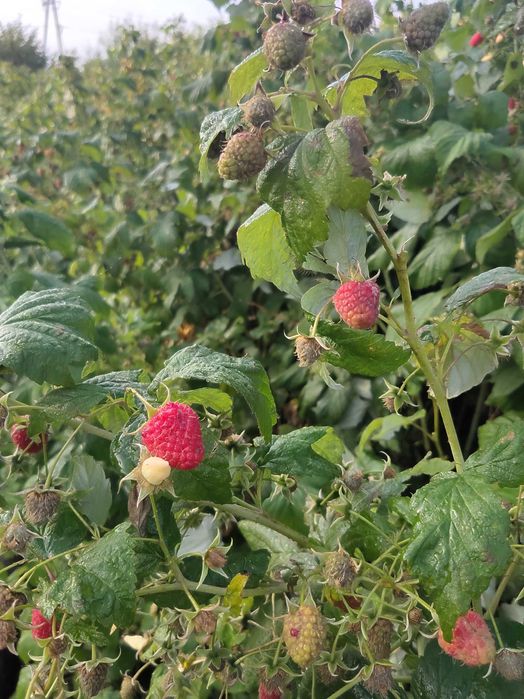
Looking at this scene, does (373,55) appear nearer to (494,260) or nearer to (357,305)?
(357,305)

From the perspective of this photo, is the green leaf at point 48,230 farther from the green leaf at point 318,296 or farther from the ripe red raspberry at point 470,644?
the ripe red raspberry at point 470,644

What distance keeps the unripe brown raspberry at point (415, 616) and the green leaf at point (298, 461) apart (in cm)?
17

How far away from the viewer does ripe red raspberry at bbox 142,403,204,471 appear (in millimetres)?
505

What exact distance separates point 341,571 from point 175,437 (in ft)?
0.65

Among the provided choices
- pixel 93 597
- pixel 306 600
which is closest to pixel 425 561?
pixel 306 600

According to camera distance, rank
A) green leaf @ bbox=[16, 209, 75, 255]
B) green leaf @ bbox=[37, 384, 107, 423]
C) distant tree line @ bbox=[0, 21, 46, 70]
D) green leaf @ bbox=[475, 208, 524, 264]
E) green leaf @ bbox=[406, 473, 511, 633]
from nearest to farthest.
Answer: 1. green leaf @ bbox=[406, 473, 511, 633]
2. green leaf @ bbox=[37, 384, 107, 423]
3. green leaf @ bbox=[475, 208, 524, 264]
4. green leaf @ bbox=[16, 209, 75, 255]
5. distant tree line @ bbox=[0, 21, 46, 70]

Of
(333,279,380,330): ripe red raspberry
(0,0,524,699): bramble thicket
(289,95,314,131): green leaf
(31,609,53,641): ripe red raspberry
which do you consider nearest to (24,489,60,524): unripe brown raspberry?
(0,0,524,699): bramble thicket

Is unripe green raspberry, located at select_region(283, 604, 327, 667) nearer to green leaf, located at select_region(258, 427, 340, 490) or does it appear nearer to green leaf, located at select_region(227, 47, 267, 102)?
green leaf, located at select_region(258, 427, 340, 490)

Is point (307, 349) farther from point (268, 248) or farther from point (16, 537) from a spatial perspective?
point (16, 537)

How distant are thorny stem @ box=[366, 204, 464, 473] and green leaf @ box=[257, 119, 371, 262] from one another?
→ 4cm

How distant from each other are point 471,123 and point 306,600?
1291 millimetres

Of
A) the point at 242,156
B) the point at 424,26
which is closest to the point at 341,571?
the point at 242,156

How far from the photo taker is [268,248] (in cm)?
65

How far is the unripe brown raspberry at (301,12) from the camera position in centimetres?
55
